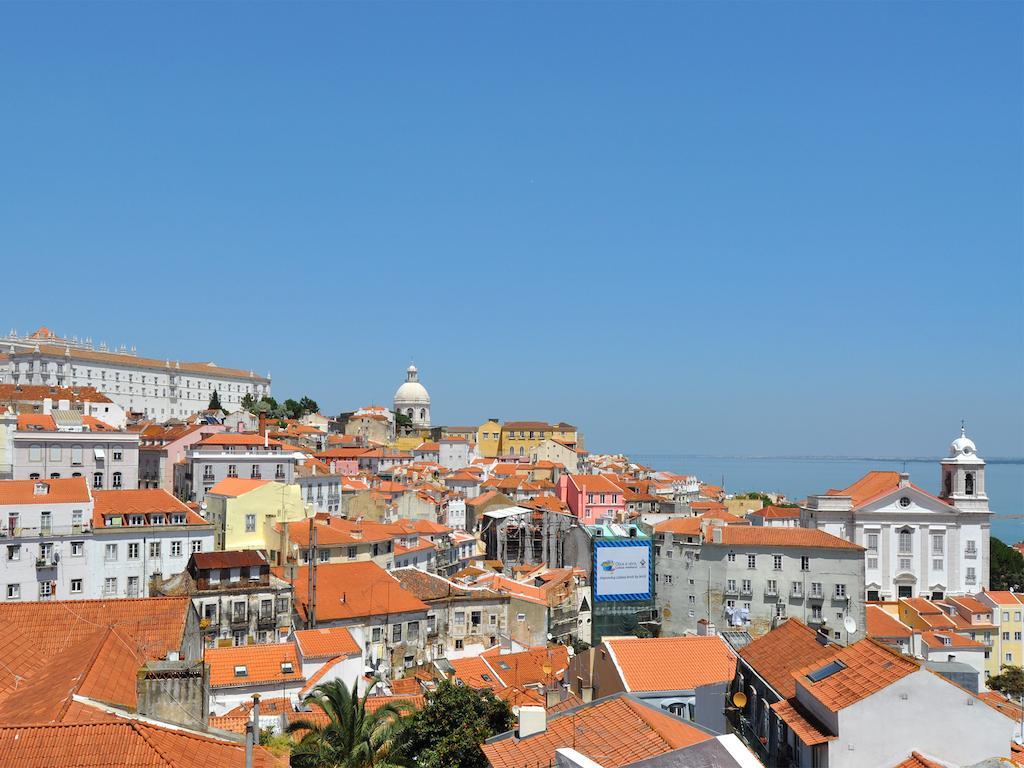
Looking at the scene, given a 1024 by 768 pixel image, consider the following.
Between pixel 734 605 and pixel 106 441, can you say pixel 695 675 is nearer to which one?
pixel 734 605

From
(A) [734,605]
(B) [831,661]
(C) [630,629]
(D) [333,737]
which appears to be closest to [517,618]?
(C) [630,629]

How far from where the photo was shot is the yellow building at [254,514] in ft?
151

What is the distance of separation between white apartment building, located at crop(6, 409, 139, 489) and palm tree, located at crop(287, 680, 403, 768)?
38.7m

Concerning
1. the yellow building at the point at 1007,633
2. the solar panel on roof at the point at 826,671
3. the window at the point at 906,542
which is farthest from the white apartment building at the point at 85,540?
the window at the point at 906,542

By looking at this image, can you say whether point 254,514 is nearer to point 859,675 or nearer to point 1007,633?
point 859,675

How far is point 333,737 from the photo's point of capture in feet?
55.0

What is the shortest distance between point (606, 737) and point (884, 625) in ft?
139

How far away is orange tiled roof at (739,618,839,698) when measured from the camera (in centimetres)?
1543

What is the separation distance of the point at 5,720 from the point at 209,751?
10.7 feet

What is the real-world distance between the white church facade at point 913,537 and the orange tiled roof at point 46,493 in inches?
1945

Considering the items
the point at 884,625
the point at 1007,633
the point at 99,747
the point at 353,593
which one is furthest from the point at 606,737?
the point at 1007,633

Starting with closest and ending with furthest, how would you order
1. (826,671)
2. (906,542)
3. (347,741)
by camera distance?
(826,671) < (347,741) < (906,542)

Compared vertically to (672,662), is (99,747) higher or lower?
higher

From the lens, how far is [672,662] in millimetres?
21297
